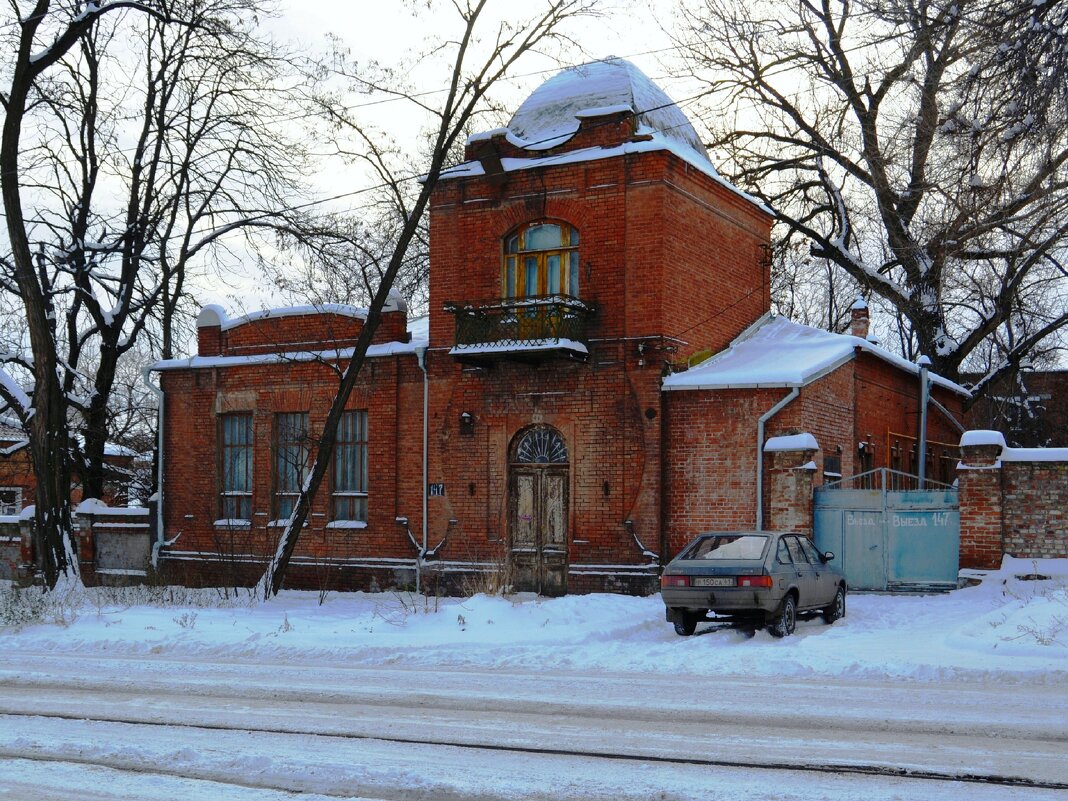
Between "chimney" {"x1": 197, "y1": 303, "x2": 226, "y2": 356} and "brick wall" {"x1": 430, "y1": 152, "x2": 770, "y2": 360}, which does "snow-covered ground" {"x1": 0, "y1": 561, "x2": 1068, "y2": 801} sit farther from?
"chimney" {"x1": 197, "y1": 303, "x2": 226, "y2": 356}

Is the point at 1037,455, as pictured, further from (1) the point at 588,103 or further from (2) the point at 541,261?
(1) the point at 588,103

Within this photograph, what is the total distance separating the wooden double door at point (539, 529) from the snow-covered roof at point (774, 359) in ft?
9.45

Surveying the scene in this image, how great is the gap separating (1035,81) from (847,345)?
35.3 ft

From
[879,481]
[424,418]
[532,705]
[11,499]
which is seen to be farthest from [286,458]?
[11,499]

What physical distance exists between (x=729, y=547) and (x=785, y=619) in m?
1.18

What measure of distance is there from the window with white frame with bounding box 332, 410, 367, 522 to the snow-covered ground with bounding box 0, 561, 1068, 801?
620cm

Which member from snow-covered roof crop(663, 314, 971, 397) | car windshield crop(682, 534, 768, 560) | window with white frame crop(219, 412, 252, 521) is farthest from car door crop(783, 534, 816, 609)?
window with white frame crop(219, 412, 252, 521)

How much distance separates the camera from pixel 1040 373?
4197 centimetres

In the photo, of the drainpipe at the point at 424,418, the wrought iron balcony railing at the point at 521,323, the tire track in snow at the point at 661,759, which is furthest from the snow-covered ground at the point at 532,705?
the wrought iron balcony railing at the point at 521,323

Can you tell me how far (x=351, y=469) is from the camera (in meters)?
23.6

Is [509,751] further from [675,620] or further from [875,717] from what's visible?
[675,620]

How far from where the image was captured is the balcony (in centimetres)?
2033

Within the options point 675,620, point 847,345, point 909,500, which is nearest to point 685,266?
point 847,345

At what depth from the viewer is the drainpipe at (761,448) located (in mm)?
19266
